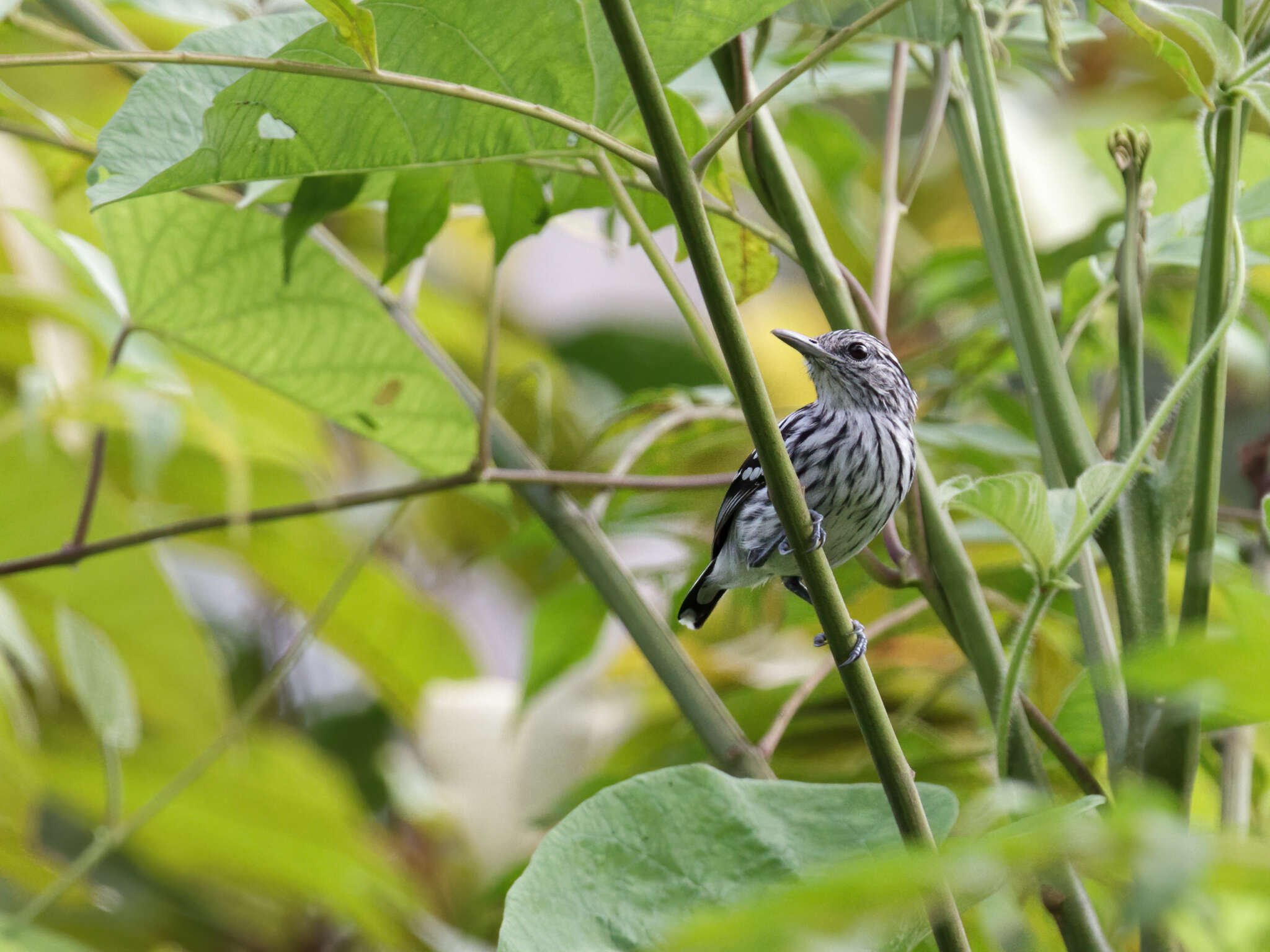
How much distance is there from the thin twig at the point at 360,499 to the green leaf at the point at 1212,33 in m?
0.50

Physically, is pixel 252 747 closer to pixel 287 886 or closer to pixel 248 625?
pixel 287 886

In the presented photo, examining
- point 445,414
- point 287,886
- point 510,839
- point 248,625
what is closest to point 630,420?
point 445,414

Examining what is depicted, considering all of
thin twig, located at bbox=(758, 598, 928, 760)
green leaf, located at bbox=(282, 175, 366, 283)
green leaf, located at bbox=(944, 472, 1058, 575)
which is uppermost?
green leaf, located at bbox=(282, 175, 366, 283)

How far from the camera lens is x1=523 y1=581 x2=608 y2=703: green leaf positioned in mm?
1411

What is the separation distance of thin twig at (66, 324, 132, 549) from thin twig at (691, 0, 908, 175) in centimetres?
78

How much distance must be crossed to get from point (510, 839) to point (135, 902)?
2.72 feet

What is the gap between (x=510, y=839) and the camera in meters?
2.01

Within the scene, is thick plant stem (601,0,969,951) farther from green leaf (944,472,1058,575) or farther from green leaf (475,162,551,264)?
green leaf (475,162,551,264)

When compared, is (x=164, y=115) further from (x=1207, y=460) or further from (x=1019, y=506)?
(x=1207, y=460)

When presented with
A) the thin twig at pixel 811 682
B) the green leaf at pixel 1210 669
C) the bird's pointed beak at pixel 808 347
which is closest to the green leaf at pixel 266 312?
the bird's pointed beak at pixel 808 347

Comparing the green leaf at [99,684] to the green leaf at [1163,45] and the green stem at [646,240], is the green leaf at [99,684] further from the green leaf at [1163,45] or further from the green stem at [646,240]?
the green leaf at [1163,45]

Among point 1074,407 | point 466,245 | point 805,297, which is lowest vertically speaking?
point 1074,407

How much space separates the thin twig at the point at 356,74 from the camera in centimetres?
62

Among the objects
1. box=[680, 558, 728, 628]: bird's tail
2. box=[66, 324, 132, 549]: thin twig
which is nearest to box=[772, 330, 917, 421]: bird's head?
box=[680, 558, 728, 628]: bird's tail
